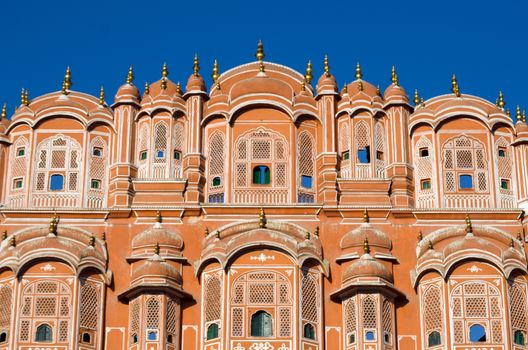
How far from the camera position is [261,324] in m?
30.1

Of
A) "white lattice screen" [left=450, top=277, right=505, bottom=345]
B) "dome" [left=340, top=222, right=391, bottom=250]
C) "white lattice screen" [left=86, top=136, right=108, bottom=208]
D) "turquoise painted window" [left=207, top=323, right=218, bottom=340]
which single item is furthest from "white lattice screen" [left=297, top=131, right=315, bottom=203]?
"white lattice screen" [left=86, top=136, right=108, bottom=208]

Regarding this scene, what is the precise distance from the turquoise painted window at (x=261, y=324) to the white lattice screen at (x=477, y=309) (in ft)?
13.4

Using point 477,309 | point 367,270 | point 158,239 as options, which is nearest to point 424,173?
point 367,270

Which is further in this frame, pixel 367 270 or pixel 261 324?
pixel 367 270

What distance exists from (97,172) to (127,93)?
214cm

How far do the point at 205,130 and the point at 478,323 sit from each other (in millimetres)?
8186

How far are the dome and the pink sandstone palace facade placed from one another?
4 cm

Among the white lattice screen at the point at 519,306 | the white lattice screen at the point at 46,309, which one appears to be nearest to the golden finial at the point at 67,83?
the white lattice screen at the point at 46,309

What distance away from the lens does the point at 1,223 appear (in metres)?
32.2

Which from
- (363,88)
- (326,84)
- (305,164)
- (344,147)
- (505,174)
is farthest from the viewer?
(363,88)

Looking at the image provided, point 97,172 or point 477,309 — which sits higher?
point 97,172

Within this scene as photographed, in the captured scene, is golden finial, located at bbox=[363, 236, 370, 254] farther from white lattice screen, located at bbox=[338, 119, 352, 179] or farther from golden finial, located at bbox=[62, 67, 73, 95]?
golden finial, located at bbox=[62, 67, 73, 95]

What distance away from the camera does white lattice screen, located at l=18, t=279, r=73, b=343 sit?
1185 inches

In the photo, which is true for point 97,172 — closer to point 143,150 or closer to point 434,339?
point 143,150
